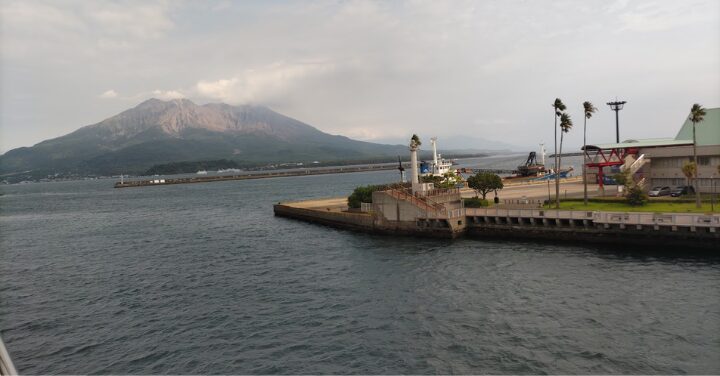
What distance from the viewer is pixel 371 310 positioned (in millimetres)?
31172

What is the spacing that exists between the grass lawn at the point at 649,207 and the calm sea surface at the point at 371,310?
8066mm

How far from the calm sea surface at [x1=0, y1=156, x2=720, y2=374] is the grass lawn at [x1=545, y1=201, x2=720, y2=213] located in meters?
8.07

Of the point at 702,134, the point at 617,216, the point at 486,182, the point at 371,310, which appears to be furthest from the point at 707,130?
the point at 371,310

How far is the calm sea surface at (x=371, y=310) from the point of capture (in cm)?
2339

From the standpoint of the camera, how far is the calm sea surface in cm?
2339

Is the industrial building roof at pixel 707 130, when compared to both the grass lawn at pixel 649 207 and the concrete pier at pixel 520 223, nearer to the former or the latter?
the grass lawn at pixel 649 207

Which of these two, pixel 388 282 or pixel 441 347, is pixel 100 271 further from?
pixel 441 347

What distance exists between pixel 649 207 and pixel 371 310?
116 feet

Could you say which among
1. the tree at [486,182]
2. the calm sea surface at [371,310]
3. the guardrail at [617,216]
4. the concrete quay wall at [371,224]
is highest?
the tree at [486,182]

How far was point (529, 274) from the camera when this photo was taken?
3691 centimetres

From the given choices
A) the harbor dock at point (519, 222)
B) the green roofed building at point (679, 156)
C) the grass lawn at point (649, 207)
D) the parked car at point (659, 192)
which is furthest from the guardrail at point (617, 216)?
the green roofed building at point (679, 156)

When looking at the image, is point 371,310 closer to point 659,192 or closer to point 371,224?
point 371,224

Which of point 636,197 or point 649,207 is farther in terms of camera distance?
point 636,197

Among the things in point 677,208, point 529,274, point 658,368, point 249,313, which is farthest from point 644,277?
point 249,313
